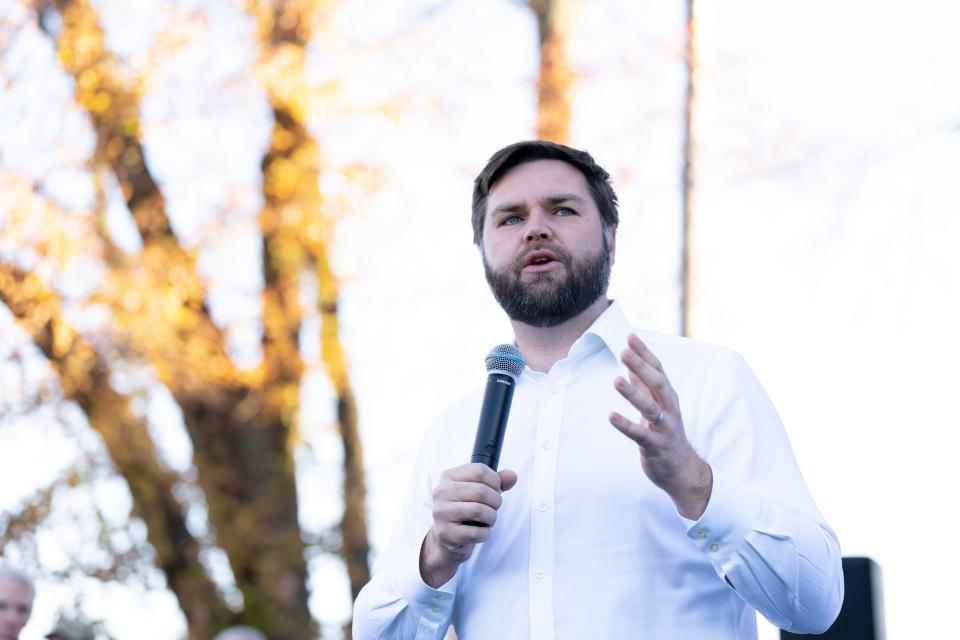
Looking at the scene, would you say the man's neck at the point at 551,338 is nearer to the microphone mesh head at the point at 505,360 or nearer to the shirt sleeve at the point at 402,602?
the microphone mesh head at the point at 505,360

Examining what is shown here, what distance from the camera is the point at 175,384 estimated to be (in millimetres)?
10250

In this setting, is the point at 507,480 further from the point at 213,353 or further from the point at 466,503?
the point at 213,353

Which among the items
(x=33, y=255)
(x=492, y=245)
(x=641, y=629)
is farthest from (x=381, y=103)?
(x=641, y=629)

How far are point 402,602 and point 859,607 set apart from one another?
1460 millimetres

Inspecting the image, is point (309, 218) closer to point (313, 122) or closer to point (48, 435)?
point (313, 122)

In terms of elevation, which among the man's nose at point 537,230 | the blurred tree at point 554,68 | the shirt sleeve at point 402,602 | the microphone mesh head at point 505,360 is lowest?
the shirt sleeve at point 402,602

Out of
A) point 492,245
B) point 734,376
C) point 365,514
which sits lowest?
point 734,376

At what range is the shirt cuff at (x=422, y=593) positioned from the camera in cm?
252

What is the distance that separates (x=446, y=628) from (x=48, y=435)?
8109 mm

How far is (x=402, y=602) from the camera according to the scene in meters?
2.57

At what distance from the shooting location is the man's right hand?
2234mm

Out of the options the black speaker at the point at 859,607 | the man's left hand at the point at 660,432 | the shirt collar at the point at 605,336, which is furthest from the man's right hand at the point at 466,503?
the black speaker at the point at 859,607

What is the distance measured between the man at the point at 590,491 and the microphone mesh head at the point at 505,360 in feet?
0.29

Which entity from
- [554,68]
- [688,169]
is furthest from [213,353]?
[688,169]
